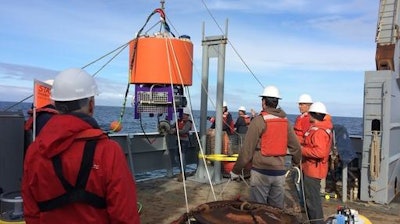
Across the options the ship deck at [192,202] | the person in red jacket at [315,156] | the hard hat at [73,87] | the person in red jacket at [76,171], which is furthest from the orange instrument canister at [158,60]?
the person in red jacket at [76,171]

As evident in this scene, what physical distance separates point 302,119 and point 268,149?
2955 millimetres

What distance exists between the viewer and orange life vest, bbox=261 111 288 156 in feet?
15.7

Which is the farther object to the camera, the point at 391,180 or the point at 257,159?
the point at 391,180

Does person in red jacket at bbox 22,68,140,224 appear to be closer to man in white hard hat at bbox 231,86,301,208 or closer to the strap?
the strap

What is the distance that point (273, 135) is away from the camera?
4.79 meters

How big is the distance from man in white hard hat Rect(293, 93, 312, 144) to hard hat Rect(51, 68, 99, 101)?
5684 millimetres

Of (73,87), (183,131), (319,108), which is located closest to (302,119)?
(319,108)

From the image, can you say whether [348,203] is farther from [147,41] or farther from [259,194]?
[147,41]

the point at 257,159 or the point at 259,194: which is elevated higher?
the point at 257,159

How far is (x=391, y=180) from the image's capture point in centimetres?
831

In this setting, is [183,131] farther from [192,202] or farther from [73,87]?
[73,87]

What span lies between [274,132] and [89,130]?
308 cm

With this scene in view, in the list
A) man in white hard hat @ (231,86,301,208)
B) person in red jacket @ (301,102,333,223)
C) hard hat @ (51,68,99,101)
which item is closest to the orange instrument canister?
person in red jacket @ (301,102,333,223)

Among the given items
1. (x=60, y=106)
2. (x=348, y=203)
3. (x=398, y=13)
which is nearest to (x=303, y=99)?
(x=348, y=203)
